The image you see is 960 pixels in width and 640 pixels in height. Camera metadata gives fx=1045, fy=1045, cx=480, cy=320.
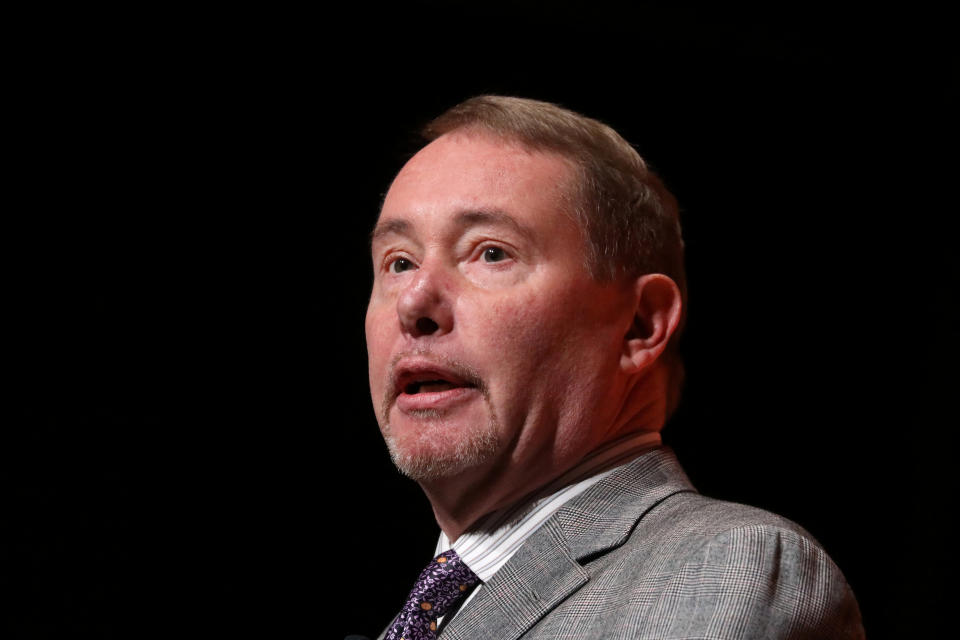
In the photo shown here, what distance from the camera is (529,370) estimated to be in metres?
1.90

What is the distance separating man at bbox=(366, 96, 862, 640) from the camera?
1.76m

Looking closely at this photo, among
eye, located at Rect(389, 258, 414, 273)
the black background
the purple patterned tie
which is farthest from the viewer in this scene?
the black background

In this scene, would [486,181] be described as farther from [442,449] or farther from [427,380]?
[442,449]

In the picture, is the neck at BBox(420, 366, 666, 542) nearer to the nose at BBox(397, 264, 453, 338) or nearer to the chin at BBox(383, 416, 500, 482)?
the chin at BBox(383, 416, 500, 482)

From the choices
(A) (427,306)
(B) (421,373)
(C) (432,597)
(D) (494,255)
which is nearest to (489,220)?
(D) (494,255)

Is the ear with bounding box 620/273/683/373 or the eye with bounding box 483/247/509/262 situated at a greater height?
the eye with bounding box 483/247/509/262

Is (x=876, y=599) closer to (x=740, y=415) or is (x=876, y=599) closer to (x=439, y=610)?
(x=740, y=415)

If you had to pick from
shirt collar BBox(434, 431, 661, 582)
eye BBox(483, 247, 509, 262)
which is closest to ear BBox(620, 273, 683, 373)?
shirt collar BBox(434, 431, 661, 582)

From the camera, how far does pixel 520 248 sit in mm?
1961

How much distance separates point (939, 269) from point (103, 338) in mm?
2612

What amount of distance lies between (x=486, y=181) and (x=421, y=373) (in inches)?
15.3

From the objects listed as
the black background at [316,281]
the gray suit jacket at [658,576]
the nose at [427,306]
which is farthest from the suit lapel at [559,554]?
the black background at [316,281]

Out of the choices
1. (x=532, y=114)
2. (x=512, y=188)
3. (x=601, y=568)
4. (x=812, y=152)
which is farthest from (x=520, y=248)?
(x=812, y=152)

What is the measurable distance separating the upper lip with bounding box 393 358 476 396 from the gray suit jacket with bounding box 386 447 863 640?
0.99 ft
